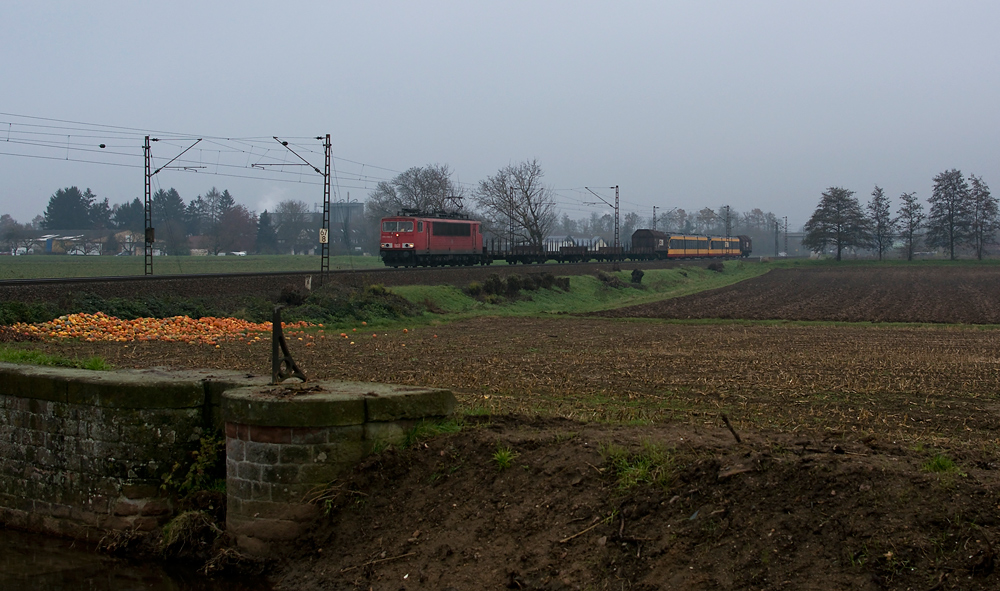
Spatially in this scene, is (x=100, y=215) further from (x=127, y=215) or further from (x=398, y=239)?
(x=398, y=239)

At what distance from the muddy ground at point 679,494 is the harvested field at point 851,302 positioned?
18.6 meters

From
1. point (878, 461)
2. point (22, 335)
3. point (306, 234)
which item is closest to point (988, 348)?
point (878, 461)

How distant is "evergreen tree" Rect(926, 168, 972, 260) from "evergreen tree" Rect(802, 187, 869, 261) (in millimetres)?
7469

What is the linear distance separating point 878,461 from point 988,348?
14.3 meters

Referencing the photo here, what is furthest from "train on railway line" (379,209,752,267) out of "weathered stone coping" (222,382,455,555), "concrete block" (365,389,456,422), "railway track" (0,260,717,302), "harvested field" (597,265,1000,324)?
"weathered stone coping" (222,382,455,555)

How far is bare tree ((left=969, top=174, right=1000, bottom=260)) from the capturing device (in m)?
90.2

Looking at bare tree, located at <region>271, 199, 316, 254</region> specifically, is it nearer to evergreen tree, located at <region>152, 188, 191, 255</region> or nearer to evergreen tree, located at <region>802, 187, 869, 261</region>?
evergreen tree, located at <region>152, 188, 191, 255</region>

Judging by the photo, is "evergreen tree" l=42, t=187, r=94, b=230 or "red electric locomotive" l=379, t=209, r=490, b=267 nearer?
"red electric locomotive" l=379, t=209, r=490, b=267

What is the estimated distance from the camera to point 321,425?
732cm

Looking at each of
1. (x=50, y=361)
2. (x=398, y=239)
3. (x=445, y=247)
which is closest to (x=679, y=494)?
(x=50, y=361)

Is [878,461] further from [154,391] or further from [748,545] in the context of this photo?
[154,391]

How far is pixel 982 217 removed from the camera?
91.9m

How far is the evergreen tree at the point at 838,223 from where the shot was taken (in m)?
94.2

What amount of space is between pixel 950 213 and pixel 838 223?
1193 cm
